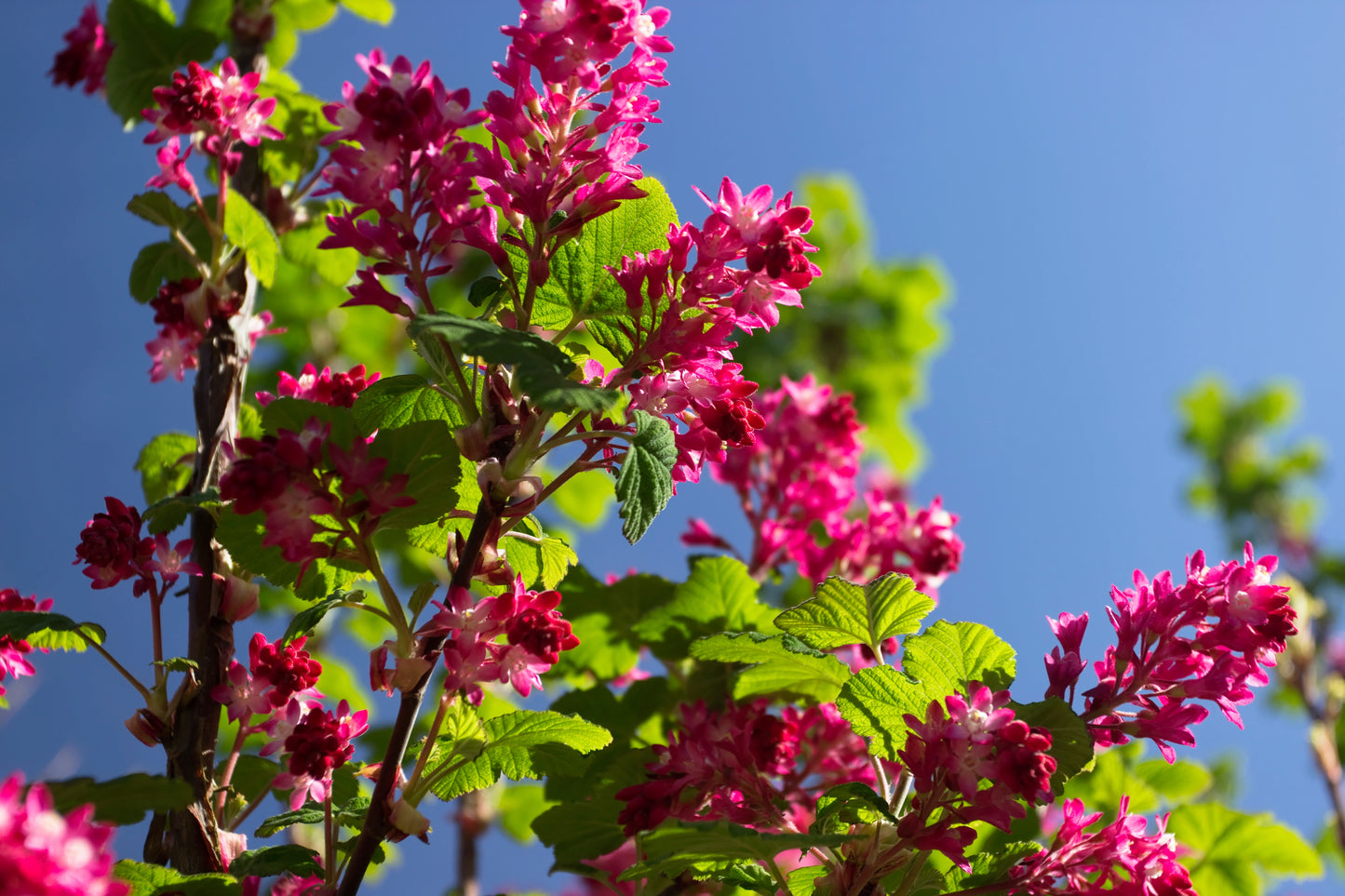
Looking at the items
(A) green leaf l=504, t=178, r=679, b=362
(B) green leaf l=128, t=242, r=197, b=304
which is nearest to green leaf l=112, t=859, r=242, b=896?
(A) green leaf l=504, t=178, r=679, b=362

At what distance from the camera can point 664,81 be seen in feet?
4.46

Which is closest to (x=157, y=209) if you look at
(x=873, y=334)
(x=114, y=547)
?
(x=114, y=547)

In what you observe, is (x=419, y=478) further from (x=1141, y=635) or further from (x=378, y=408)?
(x=1141, y=635)

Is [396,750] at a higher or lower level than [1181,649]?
lower

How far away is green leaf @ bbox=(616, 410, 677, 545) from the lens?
1.16 meters

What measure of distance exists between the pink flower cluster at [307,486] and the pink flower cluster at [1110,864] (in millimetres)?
1021

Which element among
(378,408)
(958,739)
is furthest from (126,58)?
(958,739)

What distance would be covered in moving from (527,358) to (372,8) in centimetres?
207

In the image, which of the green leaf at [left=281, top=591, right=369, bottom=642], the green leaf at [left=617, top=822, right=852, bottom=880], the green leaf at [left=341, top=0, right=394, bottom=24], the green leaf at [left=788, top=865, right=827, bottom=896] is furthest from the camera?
the green leaf at [left=341, top=0, right=394, bottom=24]

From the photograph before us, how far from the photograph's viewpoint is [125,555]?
1545 millimetres

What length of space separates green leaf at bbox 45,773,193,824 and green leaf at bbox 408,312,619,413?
1.98 feet

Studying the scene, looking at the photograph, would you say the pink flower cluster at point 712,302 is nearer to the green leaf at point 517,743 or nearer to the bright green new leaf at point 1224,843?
the green leaf at point 517,743

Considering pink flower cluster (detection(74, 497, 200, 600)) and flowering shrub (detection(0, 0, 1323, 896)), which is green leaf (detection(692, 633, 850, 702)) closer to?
flowering shrub (detection(0, 0, 1323, 896))

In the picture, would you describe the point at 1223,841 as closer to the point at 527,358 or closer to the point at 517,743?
the point at 517,743
